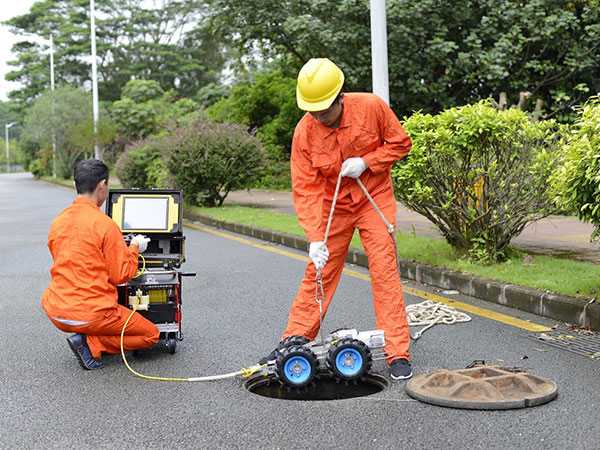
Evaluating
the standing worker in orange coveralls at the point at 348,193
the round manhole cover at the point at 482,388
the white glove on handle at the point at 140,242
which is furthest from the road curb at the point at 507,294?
the white glove on handle at the point at 140,242

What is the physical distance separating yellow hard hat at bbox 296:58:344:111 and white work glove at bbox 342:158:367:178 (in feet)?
1.23

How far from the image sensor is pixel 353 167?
450 centimetres

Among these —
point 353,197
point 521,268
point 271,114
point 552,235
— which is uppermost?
point 271,114

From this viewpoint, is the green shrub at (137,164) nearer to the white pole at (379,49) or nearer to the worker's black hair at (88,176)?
the white pole at (379,49)

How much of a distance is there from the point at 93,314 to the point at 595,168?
326cm

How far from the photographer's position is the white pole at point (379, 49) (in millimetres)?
9391

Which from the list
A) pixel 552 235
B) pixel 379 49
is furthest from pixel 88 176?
pixel 552 235

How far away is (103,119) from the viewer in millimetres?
36188

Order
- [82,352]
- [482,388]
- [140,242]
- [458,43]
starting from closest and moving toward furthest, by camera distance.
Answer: [482,388] → [82,352] → [140,242] → [458,43]

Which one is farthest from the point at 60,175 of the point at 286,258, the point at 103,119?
the point at 286,258

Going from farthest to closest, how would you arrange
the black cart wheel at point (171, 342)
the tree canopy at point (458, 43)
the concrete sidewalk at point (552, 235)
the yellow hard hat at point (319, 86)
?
the tree canopy at point (458, 43) < the concrete sidewalk at point (552, 235) < the black cart wheel at point (171, 342) < the yellow hard hat at point (319, 86)

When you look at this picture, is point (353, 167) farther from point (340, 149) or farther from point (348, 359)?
point (348, 359)

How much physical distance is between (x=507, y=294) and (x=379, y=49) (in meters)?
4.24

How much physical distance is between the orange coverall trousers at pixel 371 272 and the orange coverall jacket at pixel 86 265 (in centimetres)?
109
